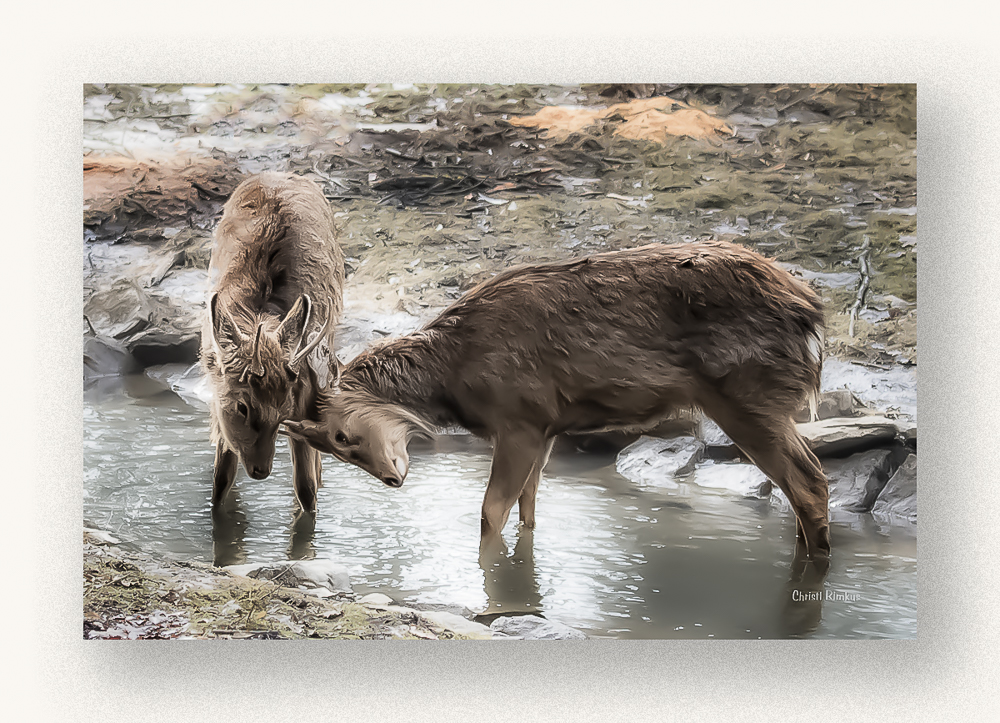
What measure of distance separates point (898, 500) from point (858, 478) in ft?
0.48

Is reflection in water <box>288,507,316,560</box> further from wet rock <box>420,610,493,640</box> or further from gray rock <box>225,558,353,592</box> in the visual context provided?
wet rock <box>420,610,493,640</box>

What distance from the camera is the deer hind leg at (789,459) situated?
3092mm

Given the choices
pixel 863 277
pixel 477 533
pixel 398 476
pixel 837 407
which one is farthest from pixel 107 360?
pixel 863 277

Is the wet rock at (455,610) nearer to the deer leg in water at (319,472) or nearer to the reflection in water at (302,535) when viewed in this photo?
the reflection in water at (302,535)

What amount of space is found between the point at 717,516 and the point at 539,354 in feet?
2.48

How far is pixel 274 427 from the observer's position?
306cm

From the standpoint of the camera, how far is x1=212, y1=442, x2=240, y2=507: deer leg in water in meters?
3.11

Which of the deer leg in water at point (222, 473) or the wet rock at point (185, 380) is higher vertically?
the wet rock at point (185, 380)

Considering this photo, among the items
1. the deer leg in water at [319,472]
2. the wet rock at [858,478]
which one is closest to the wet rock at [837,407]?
the wet rock at [858,478]

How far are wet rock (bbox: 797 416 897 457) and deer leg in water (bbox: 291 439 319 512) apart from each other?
1.53 meters

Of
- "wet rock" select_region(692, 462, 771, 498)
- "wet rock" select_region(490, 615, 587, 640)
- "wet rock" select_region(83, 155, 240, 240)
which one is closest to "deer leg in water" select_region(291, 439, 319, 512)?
"wet rock" select_region(490, 615, 587, 640)

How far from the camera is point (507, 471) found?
311 cm

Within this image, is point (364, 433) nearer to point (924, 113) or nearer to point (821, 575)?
point (821, 575)

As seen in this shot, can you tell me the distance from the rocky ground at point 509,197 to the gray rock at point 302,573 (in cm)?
16
